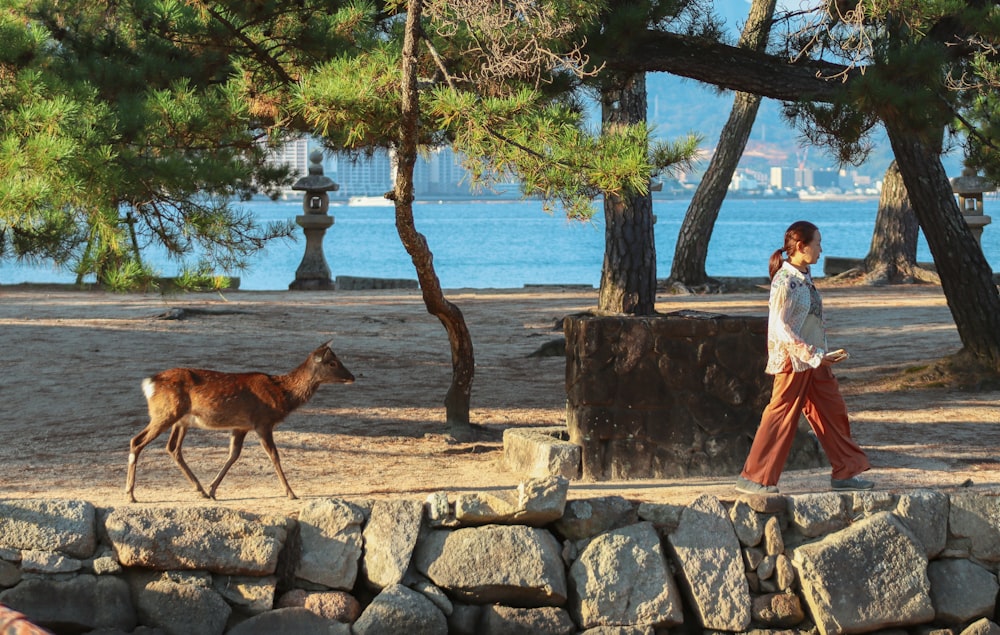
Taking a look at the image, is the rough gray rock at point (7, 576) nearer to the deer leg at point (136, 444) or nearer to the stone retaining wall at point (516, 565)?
the stone retaining wall at point (516, 565)

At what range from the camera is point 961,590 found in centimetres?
679

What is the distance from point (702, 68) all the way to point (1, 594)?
6.49 m

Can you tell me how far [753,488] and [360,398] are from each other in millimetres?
4361

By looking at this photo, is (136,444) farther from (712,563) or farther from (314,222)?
(314,222)

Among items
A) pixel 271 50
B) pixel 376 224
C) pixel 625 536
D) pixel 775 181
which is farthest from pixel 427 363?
pixel 775 181

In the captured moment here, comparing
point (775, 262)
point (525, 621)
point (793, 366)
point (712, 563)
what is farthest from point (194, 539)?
point (775, 262)

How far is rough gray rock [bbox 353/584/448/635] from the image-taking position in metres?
6.30

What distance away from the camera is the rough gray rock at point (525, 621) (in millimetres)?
6484

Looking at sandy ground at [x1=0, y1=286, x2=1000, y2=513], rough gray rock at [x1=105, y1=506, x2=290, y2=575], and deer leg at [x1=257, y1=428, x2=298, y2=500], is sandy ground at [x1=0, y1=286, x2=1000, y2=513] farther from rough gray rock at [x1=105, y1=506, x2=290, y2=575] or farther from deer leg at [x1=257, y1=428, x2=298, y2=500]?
rough gray rock at [x1=105, y1=506, x2=290, y2=575]

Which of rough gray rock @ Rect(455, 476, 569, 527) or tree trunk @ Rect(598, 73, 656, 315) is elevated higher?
tree trunk @ Rect(598, 73, 656, 315)

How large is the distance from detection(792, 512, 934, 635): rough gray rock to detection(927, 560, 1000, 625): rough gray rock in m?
0.09

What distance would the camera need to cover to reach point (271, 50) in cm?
892

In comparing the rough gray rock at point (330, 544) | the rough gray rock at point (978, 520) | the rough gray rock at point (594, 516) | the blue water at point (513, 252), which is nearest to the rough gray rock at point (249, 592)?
the rough gray rock at point (330, 544)

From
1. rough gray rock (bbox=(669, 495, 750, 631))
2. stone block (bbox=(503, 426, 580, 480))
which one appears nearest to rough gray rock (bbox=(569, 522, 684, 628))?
rough gray rock (bbox=(669, 495, 750, 631))
